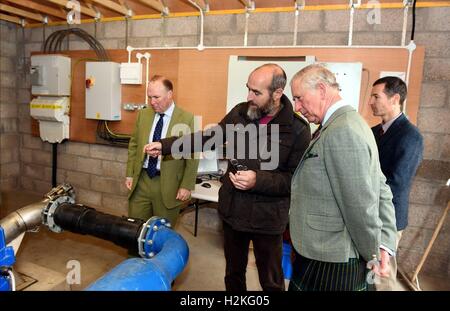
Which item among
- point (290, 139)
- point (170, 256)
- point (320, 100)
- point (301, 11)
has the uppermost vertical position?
point (301, 11)

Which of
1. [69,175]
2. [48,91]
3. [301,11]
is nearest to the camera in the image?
[301,11]

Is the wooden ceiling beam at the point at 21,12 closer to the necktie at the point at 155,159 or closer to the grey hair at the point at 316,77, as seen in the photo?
the necktie at the point at 155,159

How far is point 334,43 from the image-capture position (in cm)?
283

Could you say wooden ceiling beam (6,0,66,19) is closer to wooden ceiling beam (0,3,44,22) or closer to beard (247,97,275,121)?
wooden ceiling beam (0,3,44,22)

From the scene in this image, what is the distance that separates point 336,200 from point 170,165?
1262 mm

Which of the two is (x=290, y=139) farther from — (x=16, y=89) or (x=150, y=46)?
(x=16, y=89)

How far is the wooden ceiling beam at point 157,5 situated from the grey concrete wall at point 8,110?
2184mm

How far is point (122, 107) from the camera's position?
3646mm

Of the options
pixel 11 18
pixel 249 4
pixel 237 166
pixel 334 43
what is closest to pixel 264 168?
pixel 237 166

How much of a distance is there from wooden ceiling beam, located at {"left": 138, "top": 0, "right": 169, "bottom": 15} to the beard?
77.4 inches

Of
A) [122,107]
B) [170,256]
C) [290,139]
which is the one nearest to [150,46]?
[122,107]

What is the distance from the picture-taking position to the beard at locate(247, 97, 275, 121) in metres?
1.67

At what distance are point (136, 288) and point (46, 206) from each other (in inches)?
37.7

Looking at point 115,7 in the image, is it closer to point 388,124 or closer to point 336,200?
point 388,124
